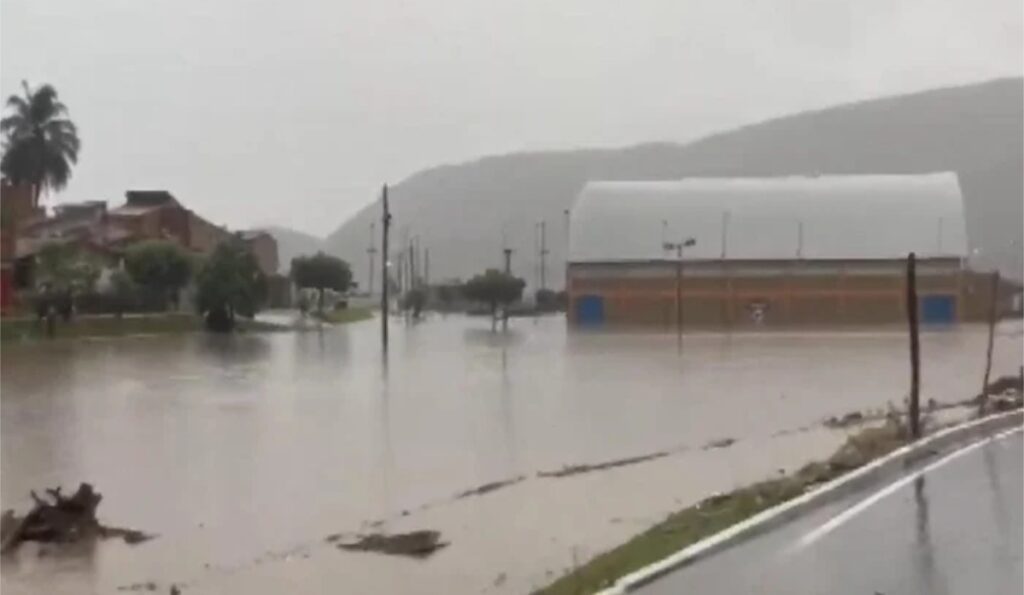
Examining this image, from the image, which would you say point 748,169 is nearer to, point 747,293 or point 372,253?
point 747,293

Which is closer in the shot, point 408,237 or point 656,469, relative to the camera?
point 656,469

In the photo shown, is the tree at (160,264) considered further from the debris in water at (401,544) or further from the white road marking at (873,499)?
the debris in water at (401,544)

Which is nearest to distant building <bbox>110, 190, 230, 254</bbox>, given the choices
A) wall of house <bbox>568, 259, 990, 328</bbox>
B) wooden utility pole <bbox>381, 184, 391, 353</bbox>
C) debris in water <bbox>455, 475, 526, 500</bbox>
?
wooden utility pole <bbox>381, 184, 391, 353</bbox>

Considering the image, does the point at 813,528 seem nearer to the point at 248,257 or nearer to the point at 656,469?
the point at 656,469

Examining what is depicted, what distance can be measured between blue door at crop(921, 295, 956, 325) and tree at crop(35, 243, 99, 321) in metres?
17.8

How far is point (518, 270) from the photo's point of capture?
34375 millimetres

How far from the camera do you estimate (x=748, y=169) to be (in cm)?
5328

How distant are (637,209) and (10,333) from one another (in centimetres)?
1985

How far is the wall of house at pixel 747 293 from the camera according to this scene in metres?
35.4

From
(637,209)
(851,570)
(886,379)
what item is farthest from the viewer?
(637,209)

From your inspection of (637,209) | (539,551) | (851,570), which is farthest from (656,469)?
(637,209)

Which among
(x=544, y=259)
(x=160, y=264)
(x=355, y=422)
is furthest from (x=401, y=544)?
(x=544, y=259)

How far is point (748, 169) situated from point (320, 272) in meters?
26.3

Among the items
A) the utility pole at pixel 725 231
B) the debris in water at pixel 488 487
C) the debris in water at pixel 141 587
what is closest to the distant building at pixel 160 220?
the utility pole at pixel 725 231
